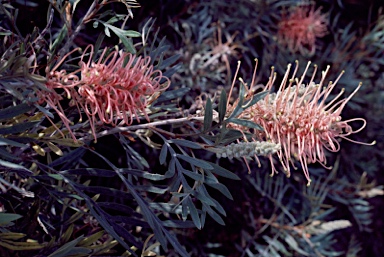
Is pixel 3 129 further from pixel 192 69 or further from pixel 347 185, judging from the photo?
pixel 347 185

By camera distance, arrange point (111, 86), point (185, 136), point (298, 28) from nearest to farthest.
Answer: point (111, 86) → point (185, 136) → point (298, 28)

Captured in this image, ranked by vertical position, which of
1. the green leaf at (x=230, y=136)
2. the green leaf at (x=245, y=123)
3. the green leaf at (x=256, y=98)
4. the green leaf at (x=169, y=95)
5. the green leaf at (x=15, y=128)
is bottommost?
the green leaf at (x=15, y=128)

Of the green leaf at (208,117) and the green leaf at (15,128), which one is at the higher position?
the green leaf at (208,117)

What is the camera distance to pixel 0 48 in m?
0.56

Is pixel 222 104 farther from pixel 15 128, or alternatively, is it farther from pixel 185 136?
pixel 15 128

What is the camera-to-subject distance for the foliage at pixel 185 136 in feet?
1.76

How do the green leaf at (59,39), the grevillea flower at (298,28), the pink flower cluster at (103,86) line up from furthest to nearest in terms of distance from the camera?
1. the grevillea flower at (298,28)
2. the green leaf at (59,39)
3. the pink flower cluster at (103,86)

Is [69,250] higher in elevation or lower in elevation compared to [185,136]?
lower

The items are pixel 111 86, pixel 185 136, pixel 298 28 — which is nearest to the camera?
pixel 111 86

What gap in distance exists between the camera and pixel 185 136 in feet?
1.82

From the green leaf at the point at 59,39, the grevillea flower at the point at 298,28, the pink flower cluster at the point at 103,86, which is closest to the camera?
the pink flower cluster at the point at 103,86

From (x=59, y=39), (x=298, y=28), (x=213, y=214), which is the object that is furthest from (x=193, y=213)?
(x=298, y=28)

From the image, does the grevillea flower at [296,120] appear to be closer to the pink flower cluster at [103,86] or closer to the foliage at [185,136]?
the foliage at [185,136]

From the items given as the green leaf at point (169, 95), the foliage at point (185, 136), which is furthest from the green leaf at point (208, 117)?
the green leaf at point (169, 95)
